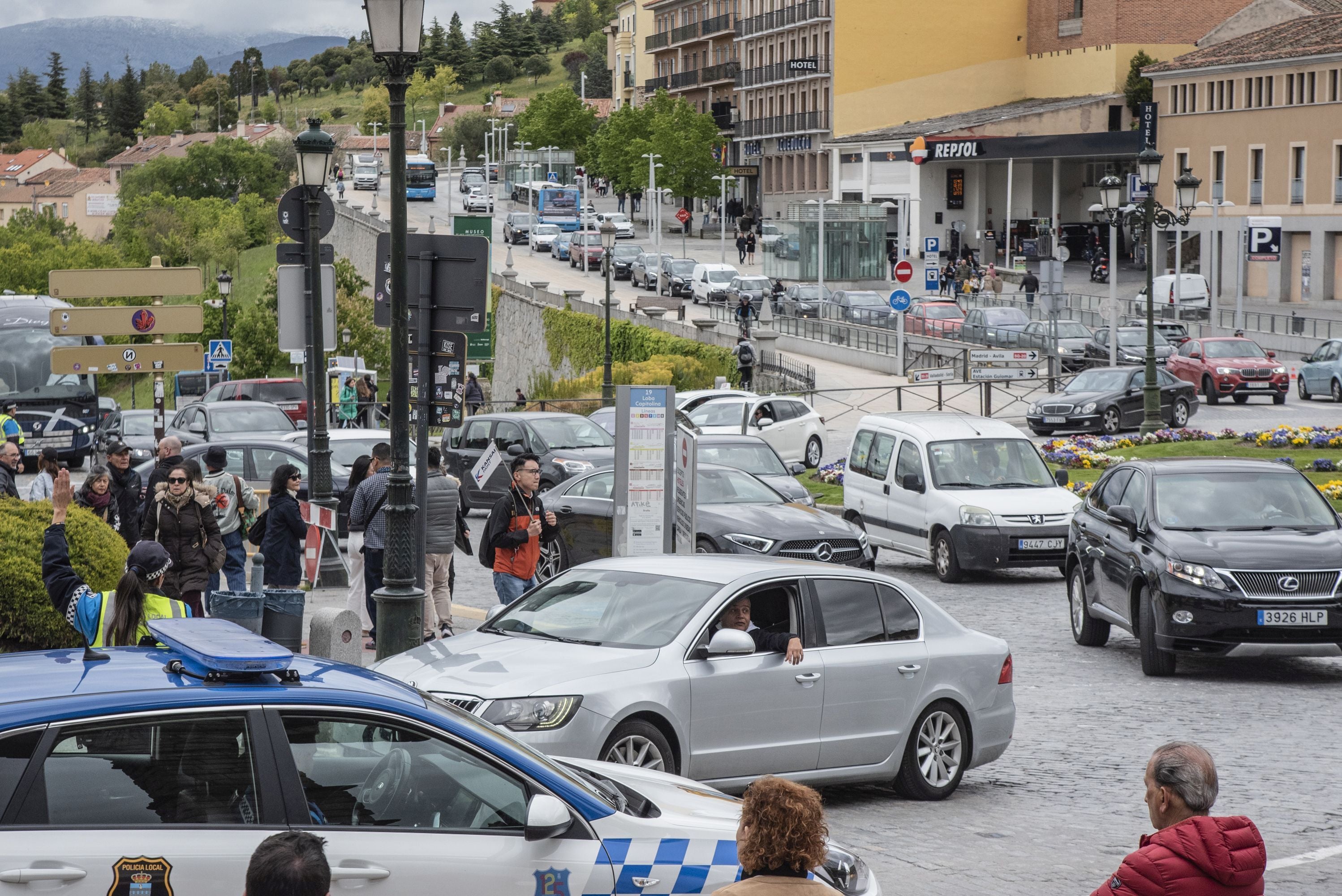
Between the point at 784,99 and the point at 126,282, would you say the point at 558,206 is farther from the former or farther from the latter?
the point at 126,282

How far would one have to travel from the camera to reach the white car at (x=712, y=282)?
67438mm

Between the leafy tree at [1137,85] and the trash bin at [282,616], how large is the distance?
7842cm

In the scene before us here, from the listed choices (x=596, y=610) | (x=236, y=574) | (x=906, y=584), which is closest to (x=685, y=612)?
(x=596, y=610)

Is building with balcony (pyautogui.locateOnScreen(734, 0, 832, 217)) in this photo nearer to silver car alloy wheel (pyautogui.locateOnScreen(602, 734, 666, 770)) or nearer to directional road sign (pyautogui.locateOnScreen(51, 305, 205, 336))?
directional road sign (pyautogui.locateOnScreen(51, 305, 205, 336))

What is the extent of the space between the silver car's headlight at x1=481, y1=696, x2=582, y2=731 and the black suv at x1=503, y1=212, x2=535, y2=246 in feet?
298

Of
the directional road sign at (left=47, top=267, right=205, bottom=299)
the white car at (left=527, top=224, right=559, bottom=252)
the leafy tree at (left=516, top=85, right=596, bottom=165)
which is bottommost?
the directional road sign at (left=47, top=267, right=205, bottom=299)

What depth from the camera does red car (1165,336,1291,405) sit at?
4006cm

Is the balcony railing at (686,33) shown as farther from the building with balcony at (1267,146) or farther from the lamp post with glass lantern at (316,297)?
the lamp post with glass lantern at (316,297)

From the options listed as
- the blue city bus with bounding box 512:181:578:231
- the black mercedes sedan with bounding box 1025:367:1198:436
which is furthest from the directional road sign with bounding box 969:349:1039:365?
the blue city bus with bounding box 512:181:578:231

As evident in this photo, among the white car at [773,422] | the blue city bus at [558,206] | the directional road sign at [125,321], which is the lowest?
the white car at [773,422]

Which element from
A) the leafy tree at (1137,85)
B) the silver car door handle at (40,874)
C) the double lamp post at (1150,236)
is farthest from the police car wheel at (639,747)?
the leafy tree at (1137,85)

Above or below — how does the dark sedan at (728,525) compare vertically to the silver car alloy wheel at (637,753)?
below

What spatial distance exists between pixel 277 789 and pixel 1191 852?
8.59ft

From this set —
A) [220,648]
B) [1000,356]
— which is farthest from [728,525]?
[1000,356]
